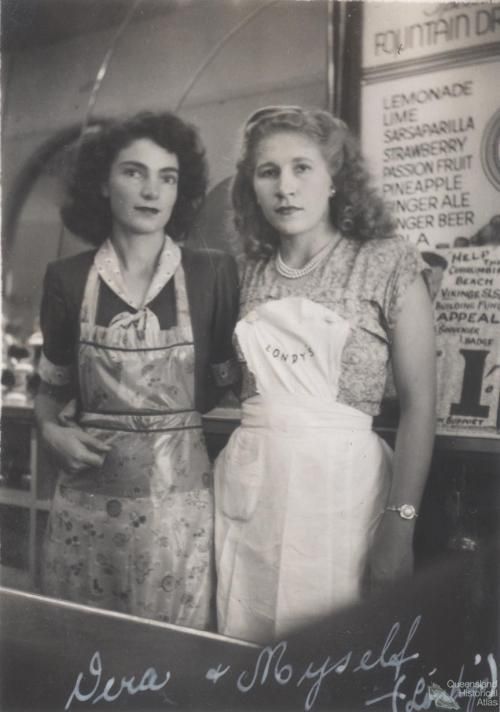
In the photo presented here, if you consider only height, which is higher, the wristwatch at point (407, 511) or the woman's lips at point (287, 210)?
the woman's lips at point (287, 210)

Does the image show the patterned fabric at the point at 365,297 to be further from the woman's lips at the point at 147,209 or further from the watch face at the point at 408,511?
the woman's lips at the point at 147,209

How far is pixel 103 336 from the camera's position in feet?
4.64

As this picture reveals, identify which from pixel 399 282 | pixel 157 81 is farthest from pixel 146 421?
pixel 157 81

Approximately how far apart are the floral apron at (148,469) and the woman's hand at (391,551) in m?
0.30

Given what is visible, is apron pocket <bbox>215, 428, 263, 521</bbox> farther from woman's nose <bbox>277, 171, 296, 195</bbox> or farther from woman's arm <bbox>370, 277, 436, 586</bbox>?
woman's nose <bbox>277, 171, 296, 195</bbox>

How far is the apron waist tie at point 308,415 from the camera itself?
132cm

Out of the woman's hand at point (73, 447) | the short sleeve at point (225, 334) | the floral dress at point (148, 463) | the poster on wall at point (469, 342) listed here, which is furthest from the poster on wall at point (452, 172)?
the woman's hand at point (73, 447)

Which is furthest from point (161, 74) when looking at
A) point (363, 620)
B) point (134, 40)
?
point (363, 620)

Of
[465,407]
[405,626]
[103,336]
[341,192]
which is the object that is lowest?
[405,626]

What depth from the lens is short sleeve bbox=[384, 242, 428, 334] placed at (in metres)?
1.30

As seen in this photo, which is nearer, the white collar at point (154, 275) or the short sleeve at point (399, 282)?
the short sleeve at point (399, 282)

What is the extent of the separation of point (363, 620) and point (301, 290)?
1.92ft

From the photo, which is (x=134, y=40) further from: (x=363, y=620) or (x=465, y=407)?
(x=363, y=620)

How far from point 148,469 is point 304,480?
286 mm
